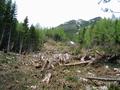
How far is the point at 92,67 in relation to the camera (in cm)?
2066

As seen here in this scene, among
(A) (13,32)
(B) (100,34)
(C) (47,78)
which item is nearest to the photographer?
(C) (47,78)

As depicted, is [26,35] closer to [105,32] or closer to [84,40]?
[105,32]

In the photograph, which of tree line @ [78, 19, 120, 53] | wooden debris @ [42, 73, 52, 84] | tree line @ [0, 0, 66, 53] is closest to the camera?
wooden debris @ [42, 73, 52, 84]

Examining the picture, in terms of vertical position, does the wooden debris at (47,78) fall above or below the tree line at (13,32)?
below

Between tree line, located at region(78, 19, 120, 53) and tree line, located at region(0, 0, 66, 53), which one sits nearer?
tree line, located at region(0, 0, 66, 53)

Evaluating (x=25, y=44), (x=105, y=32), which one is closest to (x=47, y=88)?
(x=25, y=44)

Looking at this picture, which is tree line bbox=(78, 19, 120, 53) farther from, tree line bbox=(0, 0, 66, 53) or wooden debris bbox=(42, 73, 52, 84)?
wooden debris bbox=(42, 73, 52, 84)

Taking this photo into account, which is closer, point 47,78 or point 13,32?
point 47,78

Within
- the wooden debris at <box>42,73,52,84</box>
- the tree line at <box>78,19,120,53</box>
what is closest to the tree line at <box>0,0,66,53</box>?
the tree line at <box>78,19,120,53</box>

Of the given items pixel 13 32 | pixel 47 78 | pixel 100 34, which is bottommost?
pixel 47 78

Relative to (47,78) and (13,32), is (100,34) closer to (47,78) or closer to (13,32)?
(13,32)

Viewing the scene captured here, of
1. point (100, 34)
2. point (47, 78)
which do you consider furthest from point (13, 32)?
point (47, 78)

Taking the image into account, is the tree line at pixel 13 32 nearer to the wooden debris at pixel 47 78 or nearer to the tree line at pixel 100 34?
the tree line at pixel 100 34

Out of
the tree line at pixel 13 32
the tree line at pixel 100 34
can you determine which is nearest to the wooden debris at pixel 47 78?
the tree line at pixel 13 32
